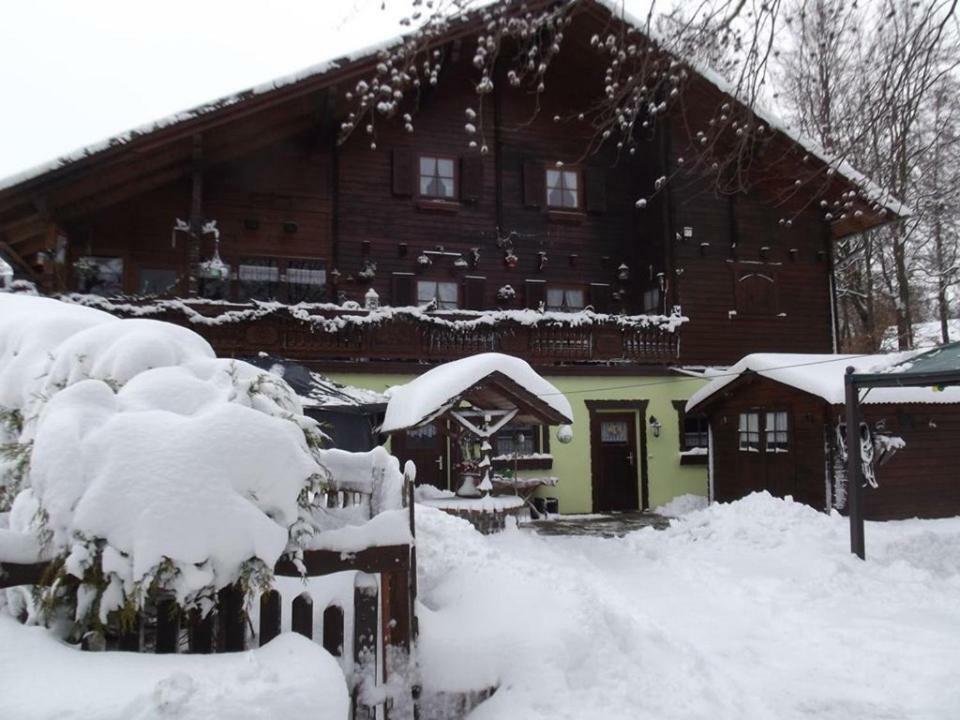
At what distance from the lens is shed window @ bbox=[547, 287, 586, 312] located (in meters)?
17.5

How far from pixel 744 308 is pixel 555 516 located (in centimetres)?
722

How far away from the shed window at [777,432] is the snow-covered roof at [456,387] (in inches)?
212

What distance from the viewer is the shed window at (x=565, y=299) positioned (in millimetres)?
17516

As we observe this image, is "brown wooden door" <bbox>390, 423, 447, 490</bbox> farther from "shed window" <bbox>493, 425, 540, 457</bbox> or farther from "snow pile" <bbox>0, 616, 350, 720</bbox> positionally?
"snow pile" <bbox>0, 616, 350, 720</bbox>

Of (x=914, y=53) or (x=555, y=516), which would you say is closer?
(x=914, y=53)

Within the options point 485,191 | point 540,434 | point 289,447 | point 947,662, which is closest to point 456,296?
point 485,191

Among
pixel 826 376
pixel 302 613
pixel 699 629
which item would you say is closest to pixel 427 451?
pixel 826 376

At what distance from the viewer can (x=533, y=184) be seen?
17594 mm

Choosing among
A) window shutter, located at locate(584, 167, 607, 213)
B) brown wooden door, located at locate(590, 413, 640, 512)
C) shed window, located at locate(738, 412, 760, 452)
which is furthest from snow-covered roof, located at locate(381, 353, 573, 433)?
window shutter, located at locate(584, 167, 607, 213)

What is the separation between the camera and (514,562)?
6.30m

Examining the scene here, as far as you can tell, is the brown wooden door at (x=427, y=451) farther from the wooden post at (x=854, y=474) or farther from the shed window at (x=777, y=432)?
the wooden post at (x=854, y=474)

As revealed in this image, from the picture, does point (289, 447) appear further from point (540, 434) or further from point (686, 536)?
point (540, 434)

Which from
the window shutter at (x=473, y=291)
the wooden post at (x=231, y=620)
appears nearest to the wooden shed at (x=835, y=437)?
the window shutter at (x=473, y=291)

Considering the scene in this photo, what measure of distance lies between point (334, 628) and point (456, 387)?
6.34m
